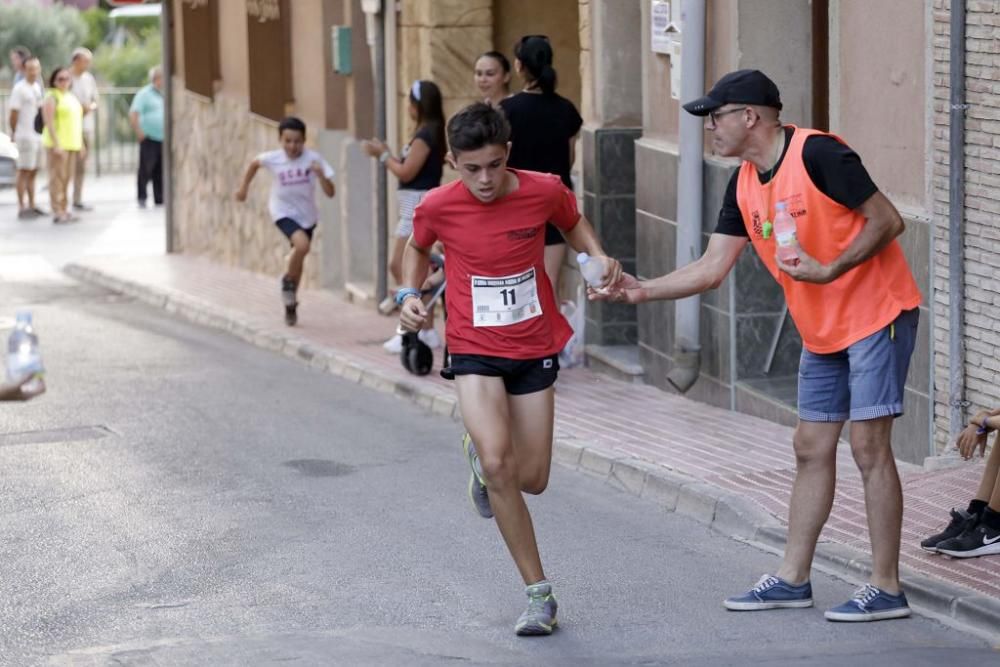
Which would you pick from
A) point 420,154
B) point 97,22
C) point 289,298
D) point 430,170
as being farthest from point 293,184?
point 97,22

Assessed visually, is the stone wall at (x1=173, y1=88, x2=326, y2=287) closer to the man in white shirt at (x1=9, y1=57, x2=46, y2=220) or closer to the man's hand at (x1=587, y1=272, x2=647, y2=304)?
the man in white shirt at (x1=9, y1=57, x2=46, y2=220)

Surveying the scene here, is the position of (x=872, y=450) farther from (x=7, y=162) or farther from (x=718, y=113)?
(x=7, y=162)

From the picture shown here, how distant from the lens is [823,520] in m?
7.20

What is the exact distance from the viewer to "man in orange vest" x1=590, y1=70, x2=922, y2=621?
6.76 meters

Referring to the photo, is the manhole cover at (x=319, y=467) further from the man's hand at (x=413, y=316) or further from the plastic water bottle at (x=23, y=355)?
the plastic water bottle at (x=23, y=355)

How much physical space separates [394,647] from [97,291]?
13971 mm

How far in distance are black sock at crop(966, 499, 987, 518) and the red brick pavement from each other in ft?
0.63

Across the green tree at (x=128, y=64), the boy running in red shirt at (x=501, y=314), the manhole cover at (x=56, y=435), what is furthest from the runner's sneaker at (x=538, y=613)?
the green tree at (x=128, y=64)

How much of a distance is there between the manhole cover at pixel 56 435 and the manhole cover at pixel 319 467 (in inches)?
57.1

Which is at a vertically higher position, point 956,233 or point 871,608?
point 956,233

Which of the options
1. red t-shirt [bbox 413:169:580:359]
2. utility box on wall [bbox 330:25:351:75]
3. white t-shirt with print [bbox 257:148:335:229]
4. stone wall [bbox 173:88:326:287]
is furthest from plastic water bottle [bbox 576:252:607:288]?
stone wall [bbox 173:88:326:287]

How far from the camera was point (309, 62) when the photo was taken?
63.6 ft

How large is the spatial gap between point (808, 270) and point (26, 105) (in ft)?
73.3

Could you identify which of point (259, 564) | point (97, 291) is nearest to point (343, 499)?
point (259, 564)
